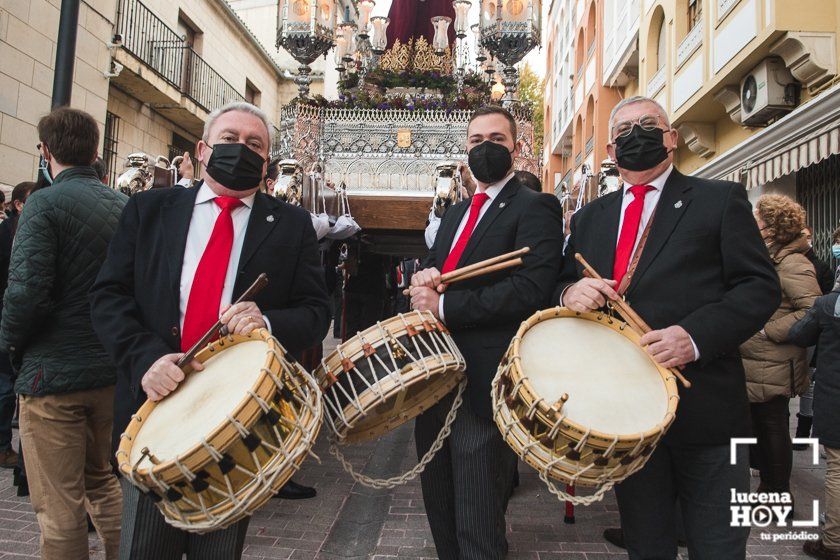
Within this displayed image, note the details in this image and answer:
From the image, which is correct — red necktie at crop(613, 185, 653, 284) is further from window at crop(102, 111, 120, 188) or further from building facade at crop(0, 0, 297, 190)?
window at crop(102, 111, 120, 188)

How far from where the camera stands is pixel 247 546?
140 inches

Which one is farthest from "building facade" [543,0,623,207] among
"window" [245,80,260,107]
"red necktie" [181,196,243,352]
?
"red necktie" [181,196,243,352]

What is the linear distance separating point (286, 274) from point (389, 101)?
5646 millimetres

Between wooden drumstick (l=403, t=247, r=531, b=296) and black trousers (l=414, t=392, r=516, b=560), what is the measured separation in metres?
0.56

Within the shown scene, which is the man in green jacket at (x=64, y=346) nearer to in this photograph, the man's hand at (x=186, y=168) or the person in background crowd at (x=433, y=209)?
the man's hand at (x=186, y=168)

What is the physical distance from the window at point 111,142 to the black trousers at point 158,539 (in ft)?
41.0

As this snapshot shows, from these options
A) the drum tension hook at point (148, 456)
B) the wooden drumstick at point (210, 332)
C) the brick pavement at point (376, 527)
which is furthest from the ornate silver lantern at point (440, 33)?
the drum tension hook at point (148, 456)

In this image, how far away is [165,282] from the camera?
2.21m

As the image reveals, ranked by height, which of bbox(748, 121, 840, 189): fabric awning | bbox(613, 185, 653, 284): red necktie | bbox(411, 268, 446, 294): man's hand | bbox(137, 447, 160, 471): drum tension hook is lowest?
bbox(137, 447, 160, 471): drum tension hook

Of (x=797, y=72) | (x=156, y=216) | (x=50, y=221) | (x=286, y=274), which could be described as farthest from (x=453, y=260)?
(x=797, y=72)

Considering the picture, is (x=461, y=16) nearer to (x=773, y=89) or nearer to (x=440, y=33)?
(x=440, y=33)

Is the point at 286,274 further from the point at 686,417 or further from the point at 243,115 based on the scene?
the point at 686,417

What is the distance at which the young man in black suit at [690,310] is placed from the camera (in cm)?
214

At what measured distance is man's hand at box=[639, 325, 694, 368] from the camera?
Result: 82.0 inches
